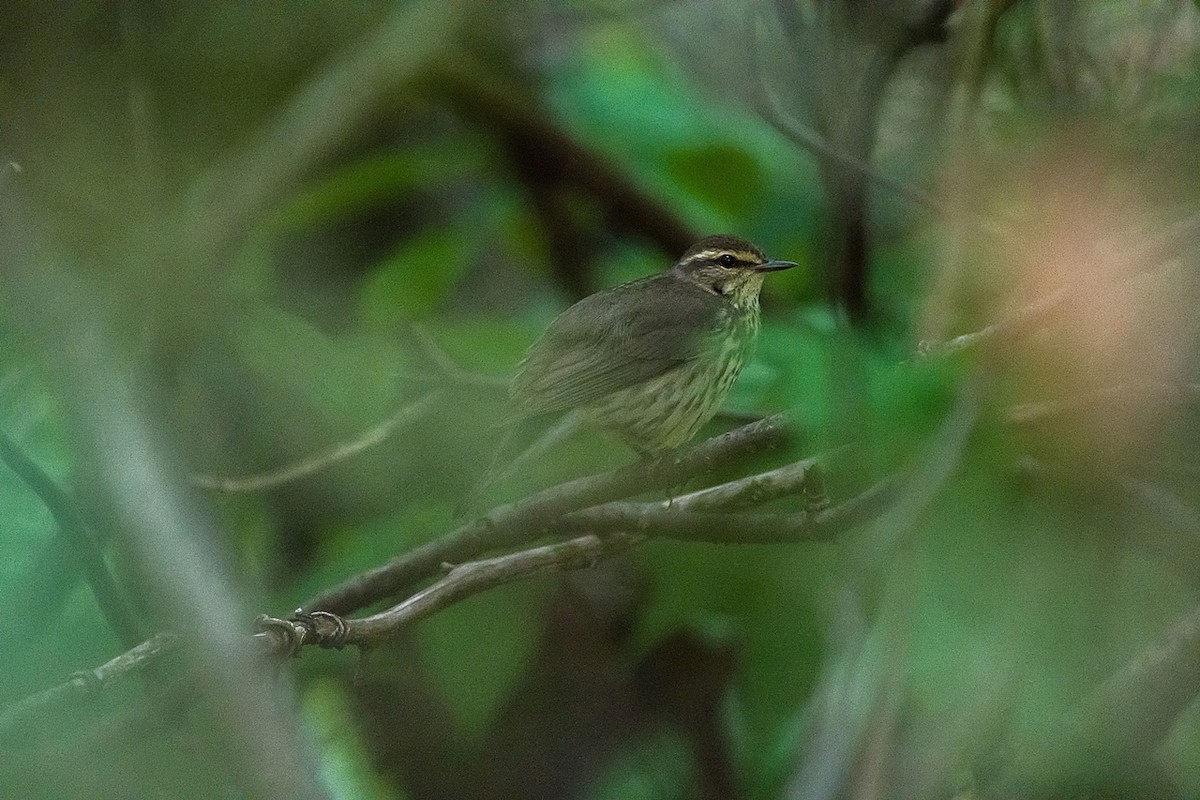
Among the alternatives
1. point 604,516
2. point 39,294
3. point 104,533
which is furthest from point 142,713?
point 604,516

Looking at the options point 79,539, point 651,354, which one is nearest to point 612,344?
point 651,354

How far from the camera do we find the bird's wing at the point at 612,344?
1581 mm

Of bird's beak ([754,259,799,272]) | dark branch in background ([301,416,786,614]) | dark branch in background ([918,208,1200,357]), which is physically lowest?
dark branch in background ([918,208,1200,357])

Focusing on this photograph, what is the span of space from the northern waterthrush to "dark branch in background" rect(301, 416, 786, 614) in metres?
0.11

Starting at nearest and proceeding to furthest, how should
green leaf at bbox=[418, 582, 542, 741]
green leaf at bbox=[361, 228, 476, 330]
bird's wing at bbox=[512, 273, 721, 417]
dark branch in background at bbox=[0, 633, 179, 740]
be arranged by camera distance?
dark branch in background at bbox=[0, 633, 179, 740] < bird's wing at bbox=[512, 273, 721, 417] < green leaf at bbox=[418, 582, 542, 741] < green leaf at bbox=[361, 228, 476, 330]

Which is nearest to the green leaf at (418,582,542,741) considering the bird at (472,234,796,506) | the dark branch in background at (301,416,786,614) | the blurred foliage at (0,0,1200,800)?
the blurred foliage at (0,0,1200,800)

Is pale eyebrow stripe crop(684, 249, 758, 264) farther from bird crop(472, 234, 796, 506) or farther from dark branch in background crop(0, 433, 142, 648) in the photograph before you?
dark branch in background crop(0, 433, 142, 648)

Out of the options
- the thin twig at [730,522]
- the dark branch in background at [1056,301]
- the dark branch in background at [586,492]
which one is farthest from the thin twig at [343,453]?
the dark branch in background at [1056,301]

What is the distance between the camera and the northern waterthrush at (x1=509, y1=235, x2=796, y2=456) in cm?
160

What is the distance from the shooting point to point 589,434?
5.67 ft

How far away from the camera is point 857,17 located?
6.27 feet

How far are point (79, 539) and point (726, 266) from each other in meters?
0.88

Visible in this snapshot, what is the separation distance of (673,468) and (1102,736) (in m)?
0.56

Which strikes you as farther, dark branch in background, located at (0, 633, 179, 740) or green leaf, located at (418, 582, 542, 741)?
green leaf, located at (418, 582, 542, 741)
